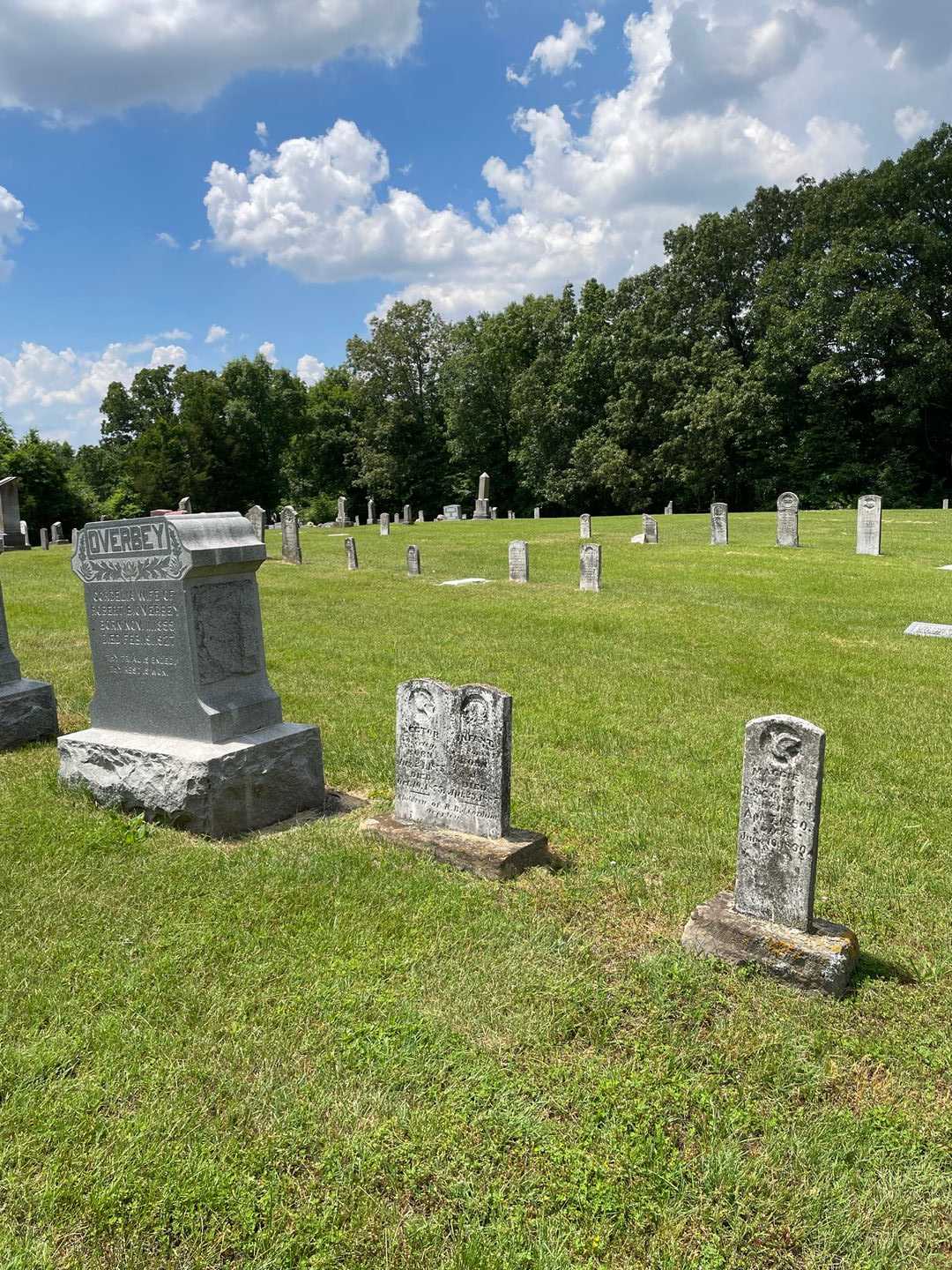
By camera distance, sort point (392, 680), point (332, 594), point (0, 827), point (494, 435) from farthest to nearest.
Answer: point (494, 435) → point (332, 594) → point (392, 680) → point (0, 827)

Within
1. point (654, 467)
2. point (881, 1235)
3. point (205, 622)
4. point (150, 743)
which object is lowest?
point (881, 1235)

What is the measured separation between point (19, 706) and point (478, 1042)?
5394mm

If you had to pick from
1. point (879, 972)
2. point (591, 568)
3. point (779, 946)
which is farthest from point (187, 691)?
point (591, 568)

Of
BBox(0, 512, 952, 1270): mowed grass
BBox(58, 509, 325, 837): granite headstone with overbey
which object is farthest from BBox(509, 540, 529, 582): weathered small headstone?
BBox(58, 509, 325, 837): granite headstone with overbey

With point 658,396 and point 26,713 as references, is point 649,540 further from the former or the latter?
point 658,396

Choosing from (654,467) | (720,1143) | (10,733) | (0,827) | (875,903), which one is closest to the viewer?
(720,1143)

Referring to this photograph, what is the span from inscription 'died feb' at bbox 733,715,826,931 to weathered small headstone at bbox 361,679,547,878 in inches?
50.3

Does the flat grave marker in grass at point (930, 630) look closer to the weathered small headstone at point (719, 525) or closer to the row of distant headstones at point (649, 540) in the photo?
the row of distant headstones at point (649, 540)

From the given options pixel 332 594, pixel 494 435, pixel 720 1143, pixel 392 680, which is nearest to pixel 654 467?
pixel 494 435

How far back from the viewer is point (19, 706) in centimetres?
661

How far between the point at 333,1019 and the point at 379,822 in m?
1.76

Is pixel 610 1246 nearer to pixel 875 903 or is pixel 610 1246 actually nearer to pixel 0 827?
pixel 875 903

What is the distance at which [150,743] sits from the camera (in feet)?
16.6

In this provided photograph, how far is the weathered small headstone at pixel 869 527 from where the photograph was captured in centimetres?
1855
